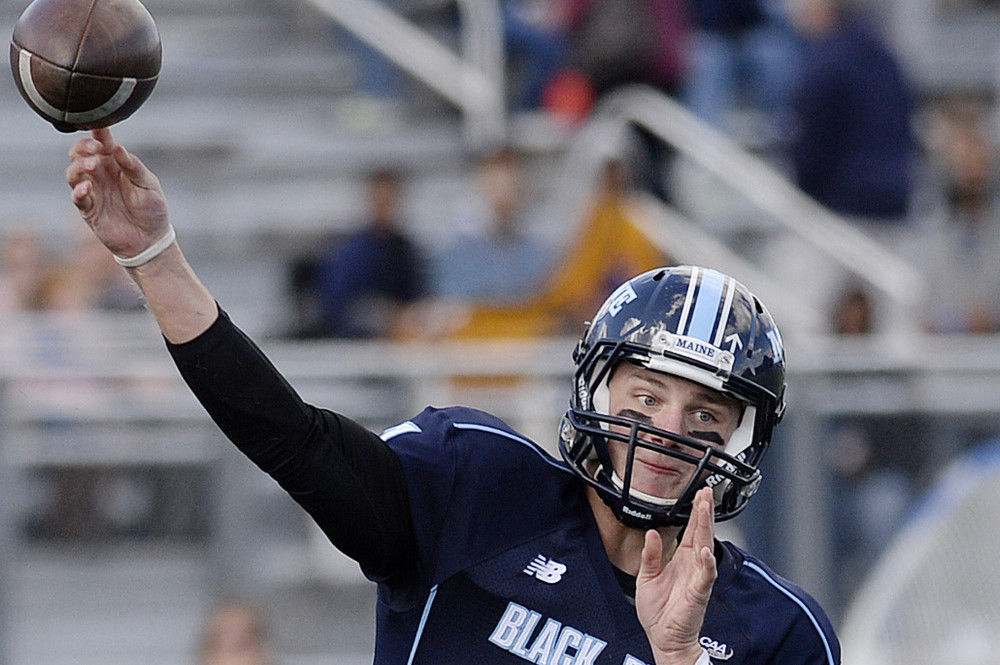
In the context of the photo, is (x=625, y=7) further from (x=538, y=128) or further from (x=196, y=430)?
(x=196, y=430)

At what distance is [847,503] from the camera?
5.93 metres

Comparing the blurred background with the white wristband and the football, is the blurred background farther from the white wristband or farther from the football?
the white wristband

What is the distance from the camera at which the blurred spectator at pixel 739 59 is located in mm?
9445

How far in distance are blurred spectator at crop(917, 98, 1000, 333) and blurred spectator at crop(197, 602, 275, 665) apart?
386 cm

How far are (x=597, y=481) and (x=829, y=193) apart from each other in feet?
18.7

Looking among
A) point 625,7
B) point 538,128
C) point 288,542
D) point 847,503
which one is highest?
point 625,7

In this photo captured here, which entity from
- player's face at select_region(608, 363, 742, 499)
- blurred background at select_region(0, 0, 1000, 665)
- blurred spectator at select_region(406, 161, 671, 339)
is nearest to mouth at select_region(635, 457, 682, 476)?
player's face at select_region(608, 363, 742, 499)

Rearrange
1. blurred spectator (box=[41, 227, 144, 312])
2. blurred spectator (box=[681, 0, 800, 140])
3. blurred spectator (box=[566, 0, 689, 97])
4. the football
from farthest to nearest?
blurred spectator (box=[681, 0, 800, 140])
blurred spectator (box=[566, 0, 689, 97])
blurred spectator (box=[41, 227, 144, 312])
the football

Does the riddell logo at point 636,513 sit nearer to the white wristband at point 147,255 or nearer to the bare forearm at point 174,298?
the bare forearm at point 174,298

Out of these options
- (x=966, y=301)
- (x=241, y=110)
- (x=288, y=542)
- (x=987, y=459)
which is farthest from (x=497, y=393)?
(x=241, y=110)

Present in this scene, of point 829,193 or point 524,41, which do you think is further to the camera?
point 524,41

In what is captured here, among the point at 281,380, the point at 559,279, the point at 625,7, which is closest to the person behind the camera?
the point at 281,380

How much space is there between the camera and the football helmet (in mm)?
2879

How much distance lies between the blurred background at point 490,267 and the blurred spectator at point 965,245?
2 cm
